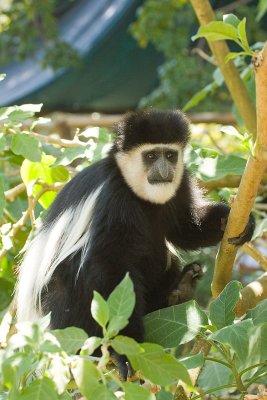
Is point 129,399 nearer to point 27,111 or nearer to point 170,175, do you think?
point 27,111

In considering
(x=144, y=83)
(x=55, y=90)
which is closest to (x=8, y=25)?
(x=55, y=90)

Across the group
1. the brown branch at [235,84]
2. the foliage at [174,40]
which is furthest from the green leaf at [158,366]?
the foliage at [174,40]

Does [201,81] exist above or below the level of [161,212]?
below

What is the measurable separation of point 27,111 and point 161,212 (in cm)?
72

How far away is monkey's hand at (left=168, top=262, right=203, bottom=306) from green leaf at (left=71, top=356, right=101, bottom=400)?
127 centimetres

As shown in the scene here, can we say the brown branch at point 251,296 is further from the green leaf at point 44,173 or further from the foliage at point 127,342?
the green leaf at point 44,173

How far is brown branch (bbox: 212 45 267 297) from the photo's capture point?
1.38 m

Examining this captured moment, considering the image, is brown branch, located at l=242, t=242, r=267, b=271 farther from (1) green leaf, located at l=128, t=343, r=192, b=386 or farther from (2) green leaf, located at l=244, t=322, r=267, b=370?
(1) green leaf, located at l=128, t=343, r=192, b=386

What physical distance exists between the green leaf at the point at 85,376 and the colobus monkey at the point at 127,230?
850 mm

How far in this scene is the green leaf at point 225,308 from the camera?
1526 mm

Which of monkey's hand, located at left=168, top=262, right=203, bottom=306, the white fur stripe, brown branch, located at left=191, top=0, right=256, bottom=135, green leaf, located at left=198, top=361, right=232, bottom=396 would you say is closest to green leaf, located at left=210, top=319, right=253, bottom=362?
green leaf, located at left=198, top=361, right=232, bottom=396

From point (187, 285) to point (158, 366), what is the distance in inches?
47.1

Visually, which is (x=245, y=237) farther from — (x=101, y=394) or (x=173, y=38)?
(x=173, y=38)

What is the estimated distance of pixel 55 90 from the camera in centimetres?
741
